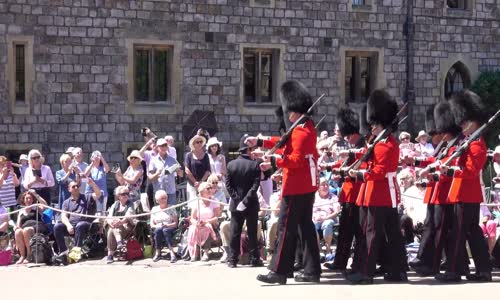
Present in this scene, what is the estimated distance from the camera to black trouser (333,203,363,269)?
39.5 feet

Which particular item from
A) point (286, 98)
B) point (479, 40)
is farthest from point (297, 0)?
point (286, 98)

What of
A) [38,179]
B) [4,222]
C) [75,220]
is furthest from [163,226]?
Answer: [38,179]

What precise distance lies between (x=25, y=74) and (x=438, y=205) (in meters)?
11.4

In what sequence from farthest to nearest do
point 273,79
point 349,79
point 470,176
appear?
point 349,79, point 273,79, point 470,176

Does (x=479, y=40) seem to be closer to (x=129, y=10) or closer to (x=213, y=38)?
(x=213, y=38)

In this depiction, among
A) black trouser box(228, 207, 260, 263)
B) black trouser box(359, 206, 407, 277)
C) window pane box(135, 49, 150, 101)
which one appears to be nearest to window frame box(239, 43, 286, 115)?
window pane box(135, 49, 150, 101)

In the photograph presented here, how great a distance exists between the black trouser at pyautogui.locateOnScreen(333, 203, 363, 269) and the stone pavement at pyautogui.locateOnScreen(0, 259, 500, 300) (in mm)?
190

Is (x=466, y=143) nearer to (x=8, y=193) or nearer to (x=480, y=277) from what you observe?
(x=480, y=277)

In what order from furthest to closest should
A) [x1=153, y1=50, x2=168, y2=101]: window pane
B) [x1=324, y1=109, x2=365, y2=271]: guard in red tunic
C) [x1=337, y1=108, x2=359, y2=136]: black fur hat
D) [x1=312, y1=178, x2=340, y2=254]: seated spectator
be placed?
[x1=153, y1=50, x2=168, y2=101]: window pane
[x1=312, y1=178, x2=340, y2=254]: seated spectator
[x1=337, y1=108, x2=359, y2=136]: black fur hat
[x1=324, y1=109, x2=365, y2=271]: guard in red tunic

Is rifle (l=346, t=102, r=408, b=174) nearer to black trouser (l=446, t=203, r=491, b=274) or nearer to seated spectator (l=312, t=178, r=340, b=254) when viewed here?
black trouser (l=446, t=203, r=491, b=274)

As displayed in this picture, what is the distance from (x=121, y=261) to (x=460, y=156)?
4.81m

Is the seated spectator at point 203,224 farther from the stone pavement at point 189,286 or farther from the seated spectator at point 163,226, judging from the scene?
the stone pavement at point 189,286

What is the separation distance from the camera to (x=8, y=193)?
15539mm

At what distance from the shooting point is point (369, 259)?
11.4 m
